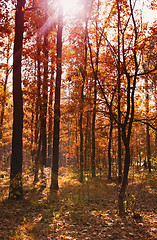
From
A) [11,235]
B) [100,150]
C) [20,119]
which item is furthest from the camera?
[100,150]

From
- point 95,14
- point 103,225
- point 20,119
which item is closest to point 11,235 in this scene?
point 103,225

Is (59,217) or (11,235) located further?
(59,217)

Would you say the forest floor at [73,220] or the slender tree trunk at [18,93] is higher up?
the slender tree trunk at [18,93]

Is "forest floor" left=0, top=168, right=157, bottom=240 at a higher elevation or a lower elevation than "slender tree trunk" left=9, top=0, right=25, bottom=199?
→ lower

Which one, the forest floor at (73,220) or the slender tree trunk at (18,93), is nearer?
the forest floor at (73,220)

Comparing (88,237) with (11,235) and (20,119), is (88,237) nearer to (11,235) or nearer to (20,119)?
(11,235)

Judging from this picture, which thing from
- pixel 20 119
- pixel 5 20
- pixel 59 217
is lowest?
pixel 59 217

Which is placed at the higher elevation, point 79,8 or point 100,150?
point 79,8

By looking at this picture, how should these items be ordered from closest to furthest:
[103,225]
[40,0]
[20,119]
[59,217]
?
1. [103,225]
2. [59,217]
3. [20,119]
4. [40,0]

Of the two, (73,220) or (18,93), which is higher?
(18,93)

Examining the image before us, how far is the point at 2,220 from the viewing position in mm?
6312

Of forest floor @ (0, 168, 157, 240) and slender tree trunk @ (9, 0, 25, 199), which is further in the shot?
slender tree trunk @ (9, 0, 25, 199)

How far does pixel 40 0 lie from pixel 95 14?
4619 millimetres

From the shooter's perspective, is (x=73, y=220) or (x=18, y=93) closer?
(x=73, y=220)
